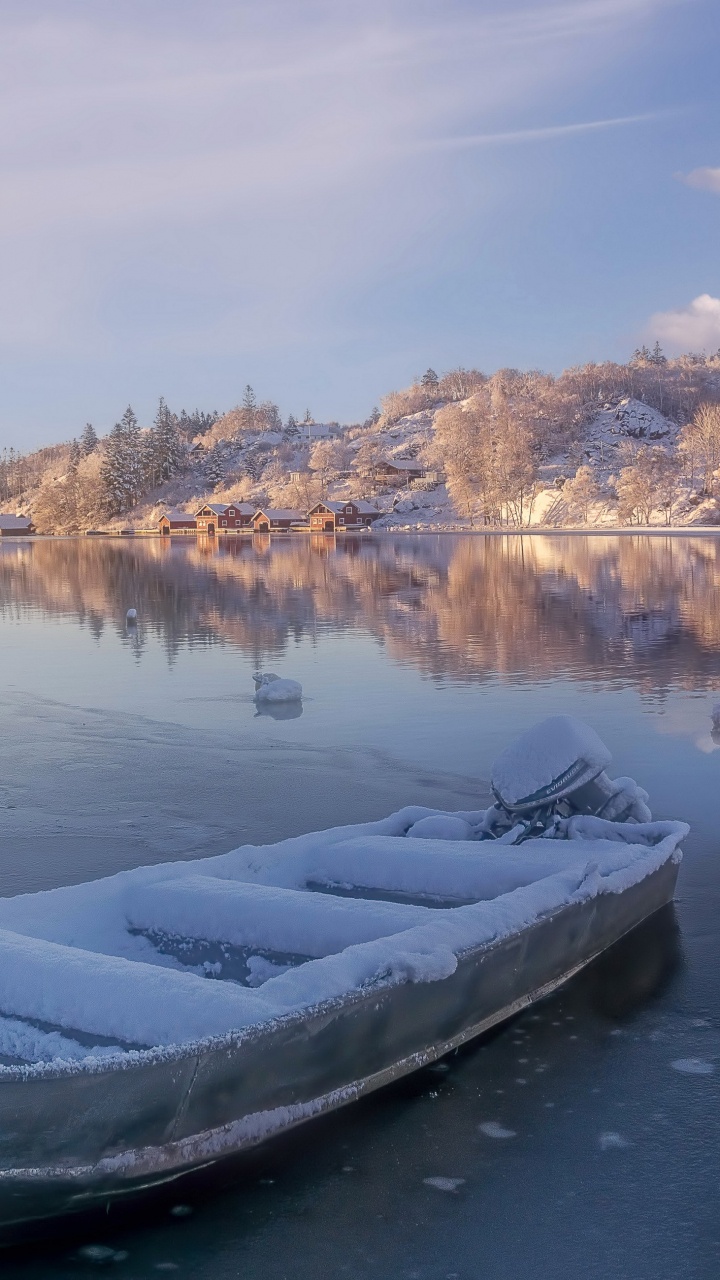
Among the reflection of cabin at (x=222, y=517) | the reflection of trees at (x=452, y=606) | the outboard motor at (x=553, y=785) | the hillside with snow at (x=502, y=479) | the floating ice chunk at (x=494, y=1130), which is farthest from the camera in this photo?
the reflection of cabin at (x=222, y=517)

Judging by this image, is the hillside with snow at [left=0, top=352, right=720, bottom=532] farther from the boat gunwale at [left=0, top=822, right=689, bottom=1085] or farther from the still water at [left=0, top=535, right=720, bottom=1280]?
the boat gunwale at [left=0, top=822, right=689, bottom=1085]

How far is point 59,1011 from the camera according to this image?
579 centimetres

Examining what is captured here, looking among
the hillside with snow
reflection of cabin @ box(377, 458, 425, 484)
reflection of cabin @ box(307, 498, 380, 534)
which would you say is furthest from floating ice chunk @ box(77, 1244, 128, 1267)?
reflection of cabin @ box(377, 458, 425, 484)

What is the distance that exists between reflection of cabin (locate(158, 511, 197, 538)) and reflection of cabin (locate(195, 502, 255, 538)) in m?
1.02

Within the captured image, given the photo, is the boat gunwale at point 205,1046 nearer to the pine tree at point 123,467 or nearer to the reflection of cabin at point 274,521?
the reflection of cabin at point 274,521

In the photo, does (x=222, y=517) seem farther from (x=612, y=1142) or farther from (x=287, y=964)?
(x=612, y=1142)

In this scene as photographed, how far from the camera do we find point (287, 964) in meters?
6.98

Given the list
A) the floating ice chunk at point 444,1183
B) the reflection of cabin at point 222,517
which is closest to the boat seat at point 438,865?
the floating ice chunk at point 444,1183

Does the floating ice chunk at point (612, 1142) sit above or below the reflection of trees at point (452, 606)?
below

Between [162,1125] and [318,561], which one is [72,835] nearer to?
[162,1125]

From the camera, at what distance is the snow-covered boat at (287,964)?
5.15 meters

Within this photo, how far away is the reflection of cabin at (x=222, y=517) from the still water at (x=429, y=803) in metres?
130

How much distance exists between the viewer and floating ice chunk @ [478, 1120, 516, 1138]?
6125mm

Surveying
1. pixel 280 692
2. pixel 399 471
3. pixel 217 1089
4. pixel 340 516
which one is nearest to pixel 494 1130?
pixel 217 1089
